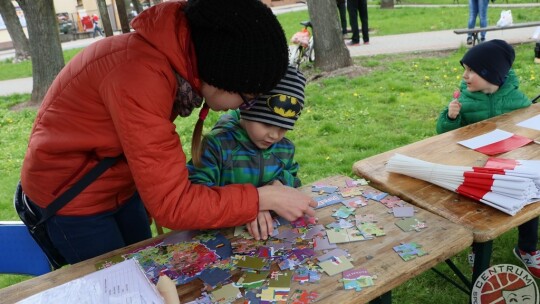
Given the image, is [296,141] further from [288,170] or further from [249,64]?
[249,64]

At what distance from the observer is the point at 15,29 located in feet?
48.9

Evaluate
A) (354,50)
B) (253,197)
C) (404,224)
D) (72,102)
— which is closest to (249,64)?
(253,197)

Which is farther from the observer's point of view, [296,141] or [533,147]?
[296,141]

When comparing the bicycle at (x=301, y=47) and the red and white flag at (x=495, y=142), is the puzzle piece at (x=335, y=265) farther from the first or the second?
the bicycle at (x=301, y=47)

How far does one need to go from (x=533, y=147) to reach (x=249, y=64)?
1.53m

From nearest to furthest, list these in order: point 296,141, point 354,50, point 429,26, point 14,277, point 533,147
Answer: point 533,147
point 14,277
point 296,141
point 354,50
point 429,26

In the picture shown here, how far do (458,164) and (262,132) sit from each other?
899 millimetres

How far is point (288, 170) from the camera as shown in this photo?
78.5 inches

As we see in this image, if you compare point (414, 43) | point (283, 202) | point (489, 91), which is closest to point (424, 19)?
point (414, 43)

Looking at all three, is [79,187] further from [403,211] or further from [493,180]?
[493,180]

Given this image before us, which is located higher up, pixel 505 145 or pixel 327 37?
pixel 327 37

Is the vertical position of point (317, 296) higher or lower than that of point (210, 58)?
lower

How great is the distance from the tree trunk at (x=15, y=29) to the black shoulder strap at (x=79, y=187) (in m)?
14.8

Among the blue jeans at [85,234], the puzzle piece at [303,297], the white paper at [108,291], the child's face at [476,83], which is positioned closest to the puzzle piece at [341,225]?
the puzzle piece at [303,297]
